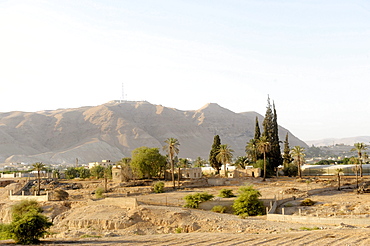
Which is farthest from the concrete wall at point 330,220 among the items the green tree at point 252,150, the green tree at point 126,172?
the green tree at point 252,150

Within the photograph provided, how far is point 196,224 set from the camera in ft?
109

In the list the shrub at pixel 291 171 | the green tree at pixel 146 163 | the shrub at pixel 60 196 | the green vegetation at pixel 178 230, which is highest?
the green tree at pixel 146 163

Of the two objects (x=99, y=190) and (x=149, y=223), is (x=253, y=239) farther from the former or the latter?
(x=99, y=190)

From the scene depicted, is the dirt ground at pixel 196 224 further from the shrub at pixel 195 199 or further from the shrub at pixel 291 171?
the shrub at pixel 291 171

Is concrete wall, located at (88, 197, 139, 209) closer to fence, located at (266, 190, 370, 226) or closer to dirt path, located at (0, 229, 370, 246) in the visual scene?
dirt path, located at (0, 229, 370, 246)

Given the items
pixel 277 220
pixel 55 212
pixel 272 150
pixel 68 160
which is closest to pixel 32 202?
pixel 55 212

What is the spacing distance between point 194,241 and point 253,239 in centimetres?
322

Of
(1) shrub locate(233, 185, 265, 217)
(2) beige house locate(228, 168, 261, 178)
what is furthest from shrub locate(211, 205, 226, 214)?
(2) beige house locate(228, 168, 261, 178)

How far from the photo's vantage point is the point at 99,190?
52.4 metres

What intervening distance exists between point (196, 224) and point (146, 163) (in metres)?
32.6

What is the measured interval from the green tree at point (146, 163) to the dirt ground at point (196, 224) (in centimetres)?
786

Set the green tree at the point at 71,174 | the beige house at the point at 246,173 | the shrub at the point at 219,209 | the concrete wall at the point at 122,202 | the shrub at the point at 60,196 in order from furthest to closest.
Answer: the green tree at the point at 71,174, the beige house at the point at 246,173, the shrub at the point at 60,196, the shrub at the point at 219,209, the concrete wall at the point at 122,202

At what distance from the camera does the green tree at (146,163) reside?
65188 millimetres

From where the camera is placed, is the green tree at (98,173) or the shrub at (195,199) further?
the green tree at (98,173)
